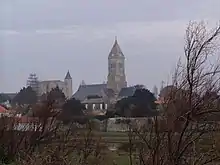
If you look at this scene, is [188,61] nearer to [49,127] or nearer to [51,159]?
[51,159]

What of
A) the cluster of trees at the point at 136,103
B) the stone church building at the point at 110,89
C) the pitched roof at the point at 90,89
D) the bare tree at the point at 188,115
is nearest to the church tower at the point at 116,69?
the stone church building at the point at 110,89

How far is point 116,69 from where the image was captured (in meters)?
98.5

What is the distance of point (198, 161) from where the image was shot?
8.64 m

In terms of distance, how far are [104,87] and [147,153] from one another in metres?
75.2

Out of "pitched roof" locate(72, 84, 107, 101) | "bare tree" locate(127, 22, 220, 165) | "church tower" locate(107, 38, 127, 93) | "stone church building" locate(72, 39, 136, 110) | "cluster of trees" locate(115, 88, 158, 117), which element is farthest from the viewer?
"church tower" locate(107, 38, 127, 93)

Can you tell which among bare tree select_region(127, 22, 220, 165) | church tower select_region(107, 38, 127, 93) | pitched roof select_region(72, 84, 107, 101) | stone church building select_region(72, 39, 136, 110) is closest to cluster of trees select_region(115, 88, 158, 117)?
stone church building select_region(72, 39, 136, 110)

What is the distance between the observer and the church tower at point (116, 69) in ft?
294

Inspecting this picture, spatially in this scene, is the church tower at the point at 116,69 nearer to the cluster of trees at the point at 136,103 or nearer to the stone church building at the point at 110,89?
the stone church building at the point at 110,89

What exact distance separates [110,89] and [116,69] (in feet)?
59.4

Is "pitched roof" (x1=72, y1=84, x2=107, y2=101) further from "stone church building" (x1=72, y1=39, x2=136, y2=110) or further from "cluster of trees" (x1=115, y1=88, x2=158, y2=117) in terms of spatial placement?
"cluster of trees" (x1=115, y1=88, x2=158, y2=117)

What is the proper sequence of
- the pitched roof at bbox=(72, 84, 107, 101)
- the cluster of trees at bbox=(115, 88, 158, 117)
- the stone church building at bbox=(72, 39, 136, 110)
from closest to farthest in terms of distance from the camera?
the cluster of trees at bbox=(115, 88, 158, 117)
the stone church building at bbox=(72, 39, 136, 110)
the pitched roof at bbox=(72, 84, 107, 101)

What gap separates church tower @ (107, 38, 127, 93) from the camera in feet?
294

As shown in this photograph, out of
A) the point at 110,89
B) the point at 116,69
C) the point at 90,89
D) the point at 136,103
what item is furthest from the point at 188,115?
the point at 116,69

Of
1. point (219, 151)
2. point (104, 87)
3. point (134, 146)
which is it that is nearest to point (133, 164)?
point (134, 146)
